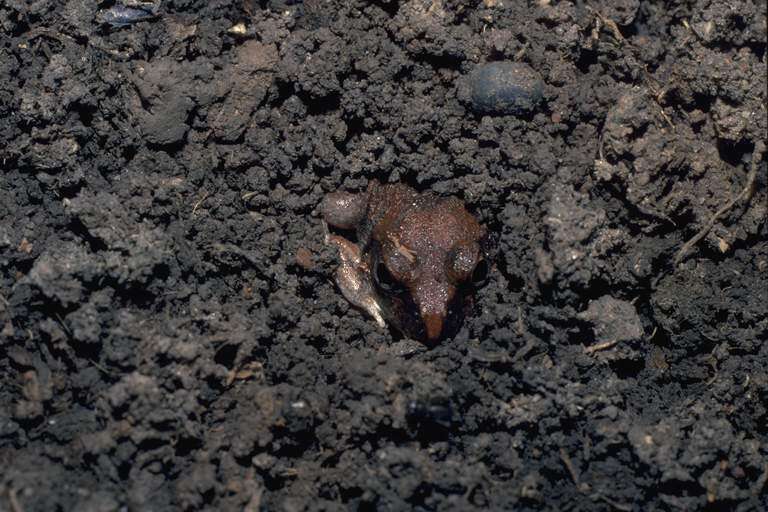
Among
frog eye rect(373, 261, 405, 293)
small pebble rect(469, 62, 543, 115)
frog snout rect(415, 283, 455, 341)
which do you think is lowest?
frog eye rect(373, 261, 405, 293)

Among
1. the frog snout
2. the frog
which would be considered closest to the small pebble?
the frog

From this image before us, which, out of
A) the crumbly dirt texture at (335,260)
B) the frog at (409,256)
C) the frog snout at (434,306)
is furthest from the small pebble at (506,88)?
the frog snout at (434,306)

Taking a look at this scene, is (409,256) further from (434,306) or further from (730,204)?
(730,204)

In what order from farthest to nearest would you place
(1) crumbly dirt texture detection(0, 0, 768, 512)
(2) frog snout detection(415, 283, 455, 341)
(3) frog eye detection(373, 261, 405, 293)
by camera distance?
(3) frog eye detection(373, 261, 405, 293), (2) frog snout detection(415, 283, 455, 341), (1) crumbly dirt texture detection(0, 0, 768, 512)

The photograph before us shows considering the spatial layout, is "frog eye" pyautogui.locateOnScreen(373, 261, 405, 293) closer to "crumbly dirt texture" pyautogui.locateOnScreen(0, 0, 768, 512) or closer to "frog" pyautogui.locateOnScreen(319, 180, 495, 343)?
"frog" pyautogui.locateOnScreen(319, 180, 495, 343)

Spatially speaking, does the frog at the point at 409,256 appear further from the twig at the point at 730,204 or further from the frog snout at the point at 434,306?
the twig at the point at 730,204

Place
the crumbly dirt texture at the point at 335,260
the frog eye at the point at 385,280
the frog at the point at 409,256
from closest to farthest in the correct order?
1. the crumbly dirt texture at the point at 335,260
2. the frog at the point at 409,256
3. the frog eye at the point at 385,280
